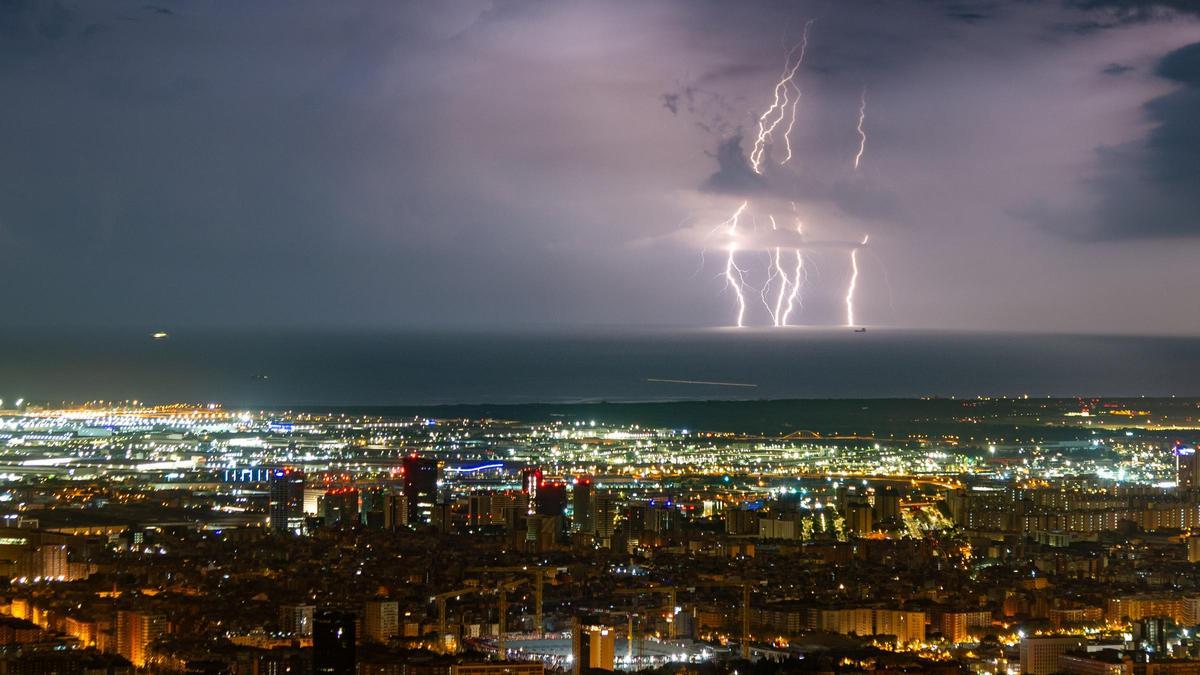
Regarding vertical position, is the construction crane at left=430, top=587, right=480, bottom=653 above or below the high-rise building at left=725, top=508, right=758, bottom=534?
below

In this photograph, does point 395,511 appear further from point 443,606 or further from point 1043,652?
point 1043,652

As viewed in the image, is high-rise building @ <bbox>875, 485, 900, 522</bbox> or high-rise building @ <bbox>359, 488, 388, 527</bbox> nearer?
high-rise building @ <bbox>359, 488, 388, 527</bbox>

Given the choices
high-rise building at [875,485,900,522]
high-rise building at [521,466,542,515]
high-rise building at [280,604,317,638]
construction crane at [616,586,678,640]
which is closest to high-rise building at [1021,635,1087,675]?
construction crane at [616,586,678,640]

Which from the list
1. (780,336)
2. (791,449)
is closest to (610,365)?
(780,336)

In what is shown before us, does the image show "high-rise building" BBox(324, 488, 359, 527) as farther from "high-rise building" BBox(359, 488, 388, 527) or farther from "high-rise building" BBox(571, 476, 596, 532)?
"high-rise building" BBox(571, 476, 596, 532)

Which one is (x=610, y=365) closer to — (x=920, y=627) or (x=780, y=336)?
(x=780, y=336)

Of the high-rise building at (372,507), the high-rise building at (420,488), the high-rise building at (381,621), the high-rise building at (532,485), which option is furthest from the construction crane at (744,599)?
the high-rise building at (372,507)
